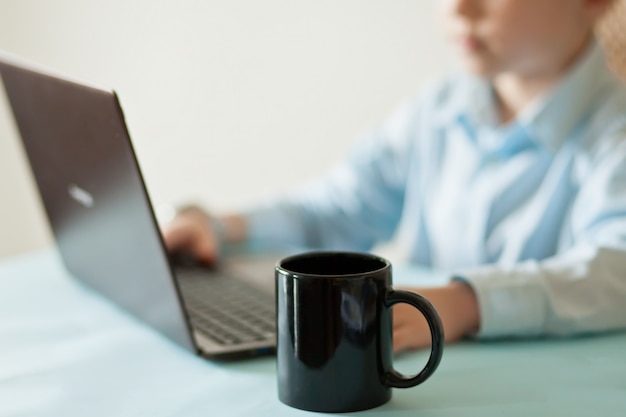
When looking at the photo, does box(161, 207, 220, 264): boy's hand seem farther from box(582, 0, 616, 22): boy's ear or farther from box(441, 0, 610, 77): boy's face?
box(582, 0, 616, 22): boy's ear

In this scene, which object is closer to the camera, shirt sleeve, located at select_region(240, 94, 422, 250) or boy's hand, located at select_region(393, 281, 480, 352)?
boy's hand, located at select_region(393, 281, 480, 352)

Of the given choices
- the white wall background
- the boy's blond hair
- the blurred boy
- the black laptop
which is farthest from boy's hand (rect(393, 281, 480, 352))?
the white wall background

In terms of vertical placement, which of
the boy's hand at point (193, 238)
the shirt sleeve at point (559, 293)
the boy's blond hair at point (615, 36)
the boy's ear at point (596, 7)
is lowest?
the shirt sleeve at point (559, 293)

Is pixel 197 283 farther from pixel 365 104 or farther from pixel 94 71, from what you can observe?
pixel 94 71

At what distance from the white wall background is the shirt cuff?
833mm

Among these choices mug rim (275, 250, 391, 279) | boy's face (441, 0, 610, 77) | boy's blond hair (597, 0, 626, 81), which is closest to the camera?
mug rim (275, 250, 391, 279)

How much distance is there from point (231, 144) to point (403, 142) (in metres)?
0.72

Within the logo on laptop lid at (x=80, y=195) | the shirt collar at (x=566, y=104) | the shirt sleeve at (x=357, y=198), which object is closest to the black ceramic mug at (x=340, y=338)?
the logo on laptop lid at (x=80, y=195)

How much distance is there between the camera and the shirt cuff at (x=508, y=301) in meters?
0.75

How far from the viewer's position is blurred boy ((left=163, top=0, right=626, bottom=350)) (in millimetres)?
765

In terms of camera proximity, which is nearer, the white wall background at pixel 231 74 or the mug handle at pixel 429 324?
the mug handle at pixel 429 324

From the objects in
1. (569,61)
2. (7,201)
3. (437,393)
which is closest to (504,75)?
(569,61)

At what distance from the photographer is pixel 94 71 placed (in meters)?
1.94

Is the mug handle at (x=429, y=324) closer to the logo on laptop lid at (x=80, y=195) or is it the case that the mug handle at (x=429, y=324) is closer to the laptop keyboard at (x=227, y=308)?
the laptop keyboard at (x=227, y=308)
